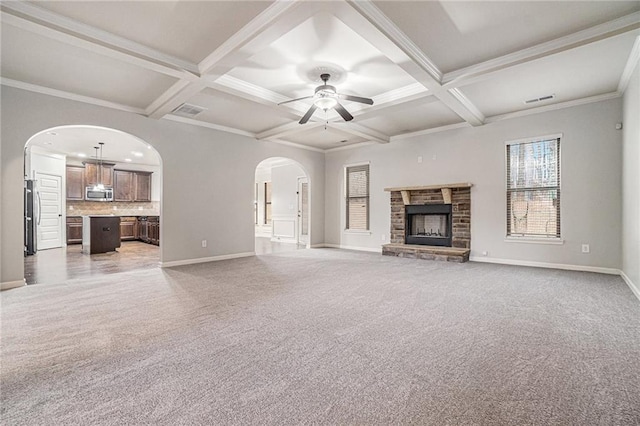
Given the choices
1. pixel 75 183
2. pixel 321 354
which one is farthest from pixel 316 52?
pixel 75 183

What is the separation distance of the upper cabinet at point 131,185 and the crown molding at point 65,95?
671cm

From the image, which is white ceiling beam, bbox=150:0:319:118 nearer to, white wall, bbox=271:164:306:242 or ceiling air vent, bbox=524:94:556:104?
ceiling air vent, bbox=524:94:556:104

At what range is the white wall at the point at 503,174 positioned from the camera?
4.81 meters

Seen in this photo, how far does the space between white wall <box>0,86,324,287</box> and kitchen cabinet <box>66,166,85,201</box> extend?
632cm

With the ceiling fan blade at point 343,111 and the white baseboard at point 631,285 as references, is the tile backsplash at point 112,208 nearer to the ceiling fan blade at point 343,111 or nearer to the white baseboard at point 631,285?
the ceiling fan blade at point 343,111

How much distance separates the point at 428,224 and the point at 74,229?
10411mm

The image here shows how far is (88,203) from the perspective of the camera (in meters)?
10.1

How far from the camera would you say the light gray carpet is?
155 centimetres

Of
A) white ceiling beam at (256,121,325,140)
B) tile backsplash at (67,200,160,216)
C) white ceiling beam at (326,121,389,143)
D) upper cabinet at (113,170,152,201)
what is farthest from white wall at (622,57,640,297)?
upper cabinet at (113,170,152,201)

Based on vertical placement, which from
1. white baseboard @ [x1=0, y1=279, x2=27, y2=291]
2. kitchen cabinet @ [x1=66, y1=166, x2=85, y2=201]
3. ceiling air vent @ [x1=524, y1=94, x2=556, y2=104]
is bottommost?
white baseboard @ [x1=0, y1=279, x2=27, y2=291]

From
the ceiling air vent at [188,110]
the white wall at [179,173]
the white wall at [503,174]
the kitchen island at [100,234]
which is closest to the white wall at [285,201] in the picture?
the white wall at [179,173]

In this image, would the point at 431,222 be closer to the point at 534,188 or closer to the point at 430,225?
the point at 430,225

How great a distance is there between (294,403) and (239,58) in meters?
3.26

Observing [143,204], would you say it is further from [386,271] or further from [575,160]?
[575,160]
